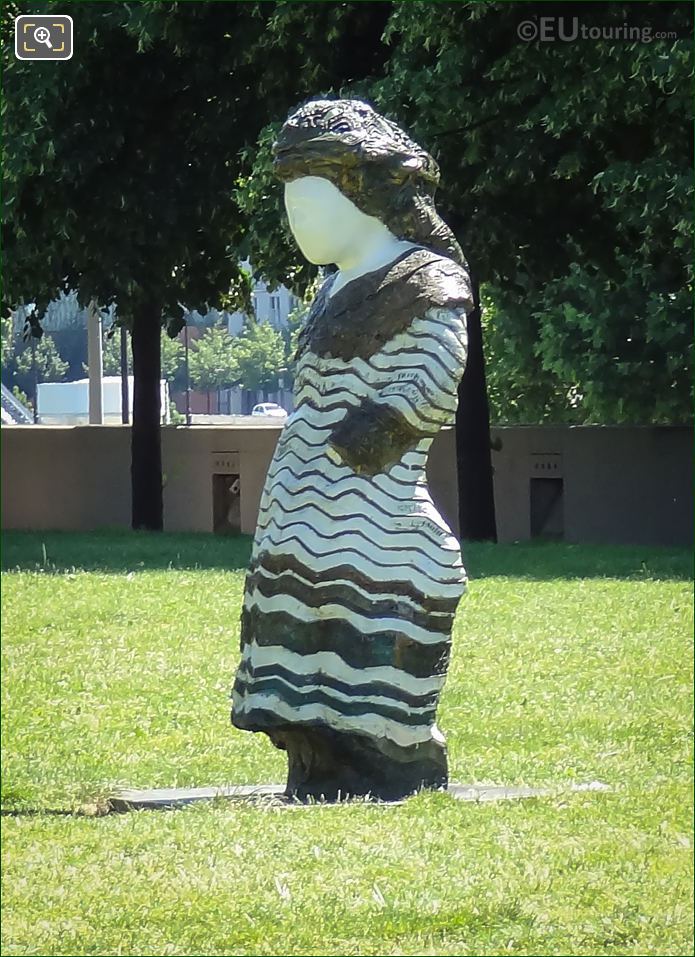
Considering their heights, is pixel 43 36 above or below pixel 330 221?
above

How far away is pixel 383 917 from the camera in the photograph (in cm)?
520

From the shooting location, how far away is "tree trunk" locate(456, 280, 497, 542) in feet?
60.7

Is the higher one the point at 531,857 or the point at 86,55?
the point at 86,55

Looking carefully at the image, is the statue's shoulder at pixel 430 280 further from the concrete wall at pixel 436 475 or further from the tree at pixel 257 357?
the tree at pixel 257 357

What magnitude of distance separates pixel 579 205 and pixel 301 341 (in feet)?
35.1

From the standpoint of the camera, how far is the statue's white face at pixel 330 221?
677cm

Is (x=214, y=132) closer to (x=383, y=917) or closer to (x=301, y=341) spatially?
(x=301, y=341)

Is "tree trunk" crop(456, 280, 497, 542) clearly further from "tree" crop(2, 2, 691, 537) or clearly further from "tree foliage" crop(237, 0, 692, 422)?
"tree foliage" crop(237, 0, 692, 422)

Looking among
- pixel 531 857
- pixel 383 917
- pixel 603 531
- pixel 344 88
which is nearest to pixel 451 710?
pixel 531 857

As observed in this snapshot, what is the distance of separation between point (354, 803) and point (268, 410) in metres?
17.5

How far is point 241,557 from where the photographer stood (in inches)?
663

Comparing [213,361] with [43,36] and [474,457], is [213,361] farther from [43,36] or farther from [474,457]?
[43,36]

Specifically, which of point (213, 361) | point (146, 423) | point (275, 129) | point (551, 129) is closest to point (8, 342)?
point (146, 423)

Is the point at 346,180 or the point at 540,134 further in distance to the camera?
the point at 540,134
